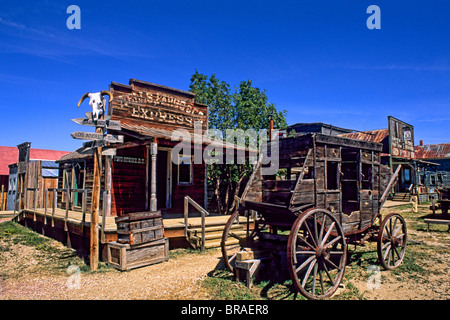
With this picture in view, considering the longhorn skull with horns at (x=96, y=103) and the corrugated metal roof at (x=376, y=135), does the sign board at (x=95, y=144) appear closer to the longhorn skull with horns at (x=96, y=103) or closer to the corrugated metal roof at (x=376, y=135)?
the longhorn skull with horns at (x=96, y=103)

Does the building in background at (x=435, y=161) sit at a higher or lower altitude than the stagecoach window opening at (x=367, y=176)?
higher

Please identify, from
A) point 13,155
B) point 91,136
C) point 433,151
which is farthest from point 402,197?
point 13,155

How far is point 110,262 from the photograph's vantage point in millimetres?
7125

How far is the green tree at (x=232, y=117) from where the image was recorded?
15.2 metres

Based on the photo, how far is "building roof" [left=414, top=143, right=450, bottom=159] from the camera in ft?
110

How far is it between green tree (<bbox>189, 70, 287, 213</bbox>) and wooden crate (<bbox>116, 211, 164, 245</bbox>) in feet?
24.0

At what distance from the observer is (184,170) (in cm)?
1255

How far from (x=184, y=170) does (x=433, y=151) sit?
3412cm

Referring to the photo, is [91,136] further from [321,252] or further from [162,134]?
[321,252]

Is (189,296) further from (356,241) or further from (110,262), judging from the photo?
(356,241)

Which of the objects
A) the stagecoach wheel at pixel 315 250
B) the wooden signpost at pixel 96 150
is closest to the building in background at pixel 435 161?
the stagecoach wheel at pixel 315 250

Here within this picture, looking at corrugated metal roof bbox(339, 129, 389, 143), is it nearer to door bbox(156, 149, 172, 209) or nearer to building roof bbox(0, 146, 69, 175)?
door bbox(156, 149, 172, 209)

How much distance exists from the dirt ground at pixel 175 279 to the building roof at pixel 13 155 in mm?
21996
